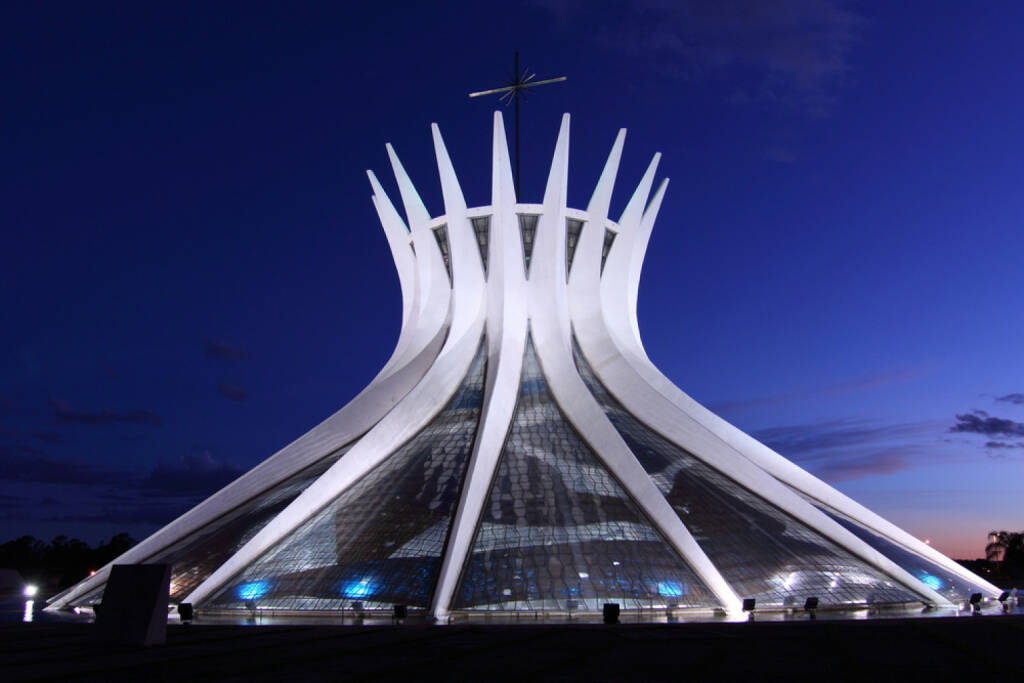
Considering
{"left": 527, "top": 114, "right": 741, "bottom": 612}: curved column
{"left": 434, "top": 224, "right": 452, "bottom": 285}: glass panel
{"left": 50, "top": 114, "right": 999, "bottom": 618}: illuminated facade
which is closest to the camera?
{"left": 50, "top": 114, "right": 999, "bottom": 618}: illuminated facade

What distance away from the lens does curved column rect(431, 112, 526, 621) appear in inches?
829

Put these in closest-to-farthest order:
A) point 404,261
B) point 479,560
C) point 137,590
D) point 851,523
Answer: point 137,590, point 479,560, point 851,523, point 404,261

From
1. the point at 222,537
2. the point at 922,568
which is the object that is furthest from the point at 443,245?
the point at 922,568

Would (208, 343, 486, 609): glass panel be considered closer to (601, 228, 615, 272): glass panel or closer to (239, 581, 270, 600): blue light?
(239, 581, 270, 600): blue light

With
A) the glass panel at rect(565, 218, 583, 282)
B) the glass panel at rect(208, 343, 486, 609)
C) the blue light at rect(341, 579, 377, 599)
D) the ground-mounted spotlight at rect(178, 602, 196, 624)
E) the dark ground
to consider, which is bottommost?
the dark ground

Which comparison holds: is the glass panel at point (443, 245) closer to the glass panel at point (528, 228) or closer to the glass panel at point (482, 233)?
the glass panel at point (482, 233)

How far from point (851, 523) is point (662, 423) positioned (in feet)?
20.3

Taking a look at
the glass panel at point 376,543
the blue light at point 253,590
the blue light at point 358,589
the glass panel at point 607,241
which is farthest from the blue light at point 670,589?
the glass panel at point 607,241

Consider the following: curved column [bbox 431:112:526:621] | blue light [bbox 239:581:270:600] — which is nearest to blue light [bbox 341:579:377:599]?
blue light [bbox 239:581:270:600]

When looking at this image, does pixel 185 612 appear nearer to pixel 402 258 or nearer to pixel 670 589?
pixel 670 589

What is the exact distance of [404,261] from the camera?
95.1 feet

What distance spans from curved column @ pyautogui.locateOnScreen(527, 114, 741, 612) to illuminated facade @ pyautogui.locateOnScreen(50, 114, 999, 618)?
0.20 ft

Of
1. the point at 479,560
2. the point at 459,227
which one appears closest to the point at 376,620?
the point at 479,560

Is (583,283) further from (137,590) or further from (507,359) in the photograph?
(137,590)
